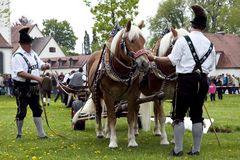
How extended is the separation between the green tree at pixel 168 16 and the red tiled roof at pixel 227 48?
678 cm

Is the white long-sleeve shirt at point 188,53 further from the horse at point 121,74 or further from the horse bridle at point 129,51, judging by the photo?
the horse at point 121,74

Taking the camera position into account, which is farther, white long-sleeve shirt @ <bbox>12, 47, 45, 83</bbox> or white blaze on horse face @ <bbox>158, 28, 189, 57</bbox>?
white long-sleeve shirt @ <bbox>12, 47, 45, 83</bbox>

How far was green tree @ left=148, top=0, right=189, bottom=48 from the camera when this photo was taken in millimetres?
69625

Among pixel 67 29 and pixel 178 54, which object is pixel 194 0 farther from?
pixel 178 54

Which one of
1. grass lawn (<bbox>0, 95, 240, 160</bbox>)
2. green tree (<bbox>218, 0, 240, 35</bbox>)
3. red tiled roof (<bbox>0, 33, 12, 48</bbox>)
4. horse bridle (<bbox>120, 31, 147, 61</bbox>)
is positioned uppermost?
green tree (<bbox>218, 0, 240, 35</bbox>)

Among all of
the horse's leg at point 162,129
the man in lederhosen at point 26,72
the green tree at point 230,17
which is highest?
Result: the green tree at point 230,17

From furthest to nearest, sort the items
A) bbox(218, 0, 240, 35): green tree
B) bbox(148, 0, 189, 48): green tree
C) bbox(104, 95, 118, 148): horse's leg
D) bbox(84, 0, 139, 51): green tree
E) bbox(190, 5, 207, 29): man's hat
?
bbox(148, 0, 189, 48): green tree, bbox(218, 0, 240, 35): green tree, bbox(84, 0, 139, 51): green tree, bbox(104, 95, 118, 148): horse's leg, bbox(190, 5, 207, 29): man's hat

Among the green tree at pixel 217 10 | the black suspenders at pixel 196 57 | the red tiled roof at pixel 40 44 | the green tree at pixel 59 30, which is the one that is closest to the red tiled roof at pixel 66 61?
the red tiled roof at pixel 40 44

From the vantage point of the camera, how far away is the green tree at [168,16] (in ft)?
228

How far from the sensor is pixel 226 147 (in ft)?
27.9

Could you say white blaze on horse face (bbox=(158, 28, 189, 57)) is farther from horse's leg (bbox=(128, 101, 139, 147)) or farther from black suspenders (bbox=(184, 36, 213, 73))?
black suspenders (bbox=(184, 36, 213, 73))

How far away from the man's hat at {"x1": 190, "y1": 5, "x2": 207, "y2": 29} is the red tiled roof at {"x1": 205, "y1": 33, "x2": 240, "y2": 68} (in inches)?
2180

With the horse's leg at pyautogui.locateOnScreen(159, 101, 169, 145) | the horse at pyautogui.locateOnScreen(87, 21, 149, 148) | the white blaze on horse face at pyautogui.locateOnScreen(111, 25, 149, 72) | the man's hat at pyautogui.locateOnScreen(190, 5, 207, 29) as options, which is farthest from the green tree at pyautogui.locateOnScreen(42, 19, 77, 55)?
the man's hat at pyautogui.locateOnScreen(190, 5, 207, 29)

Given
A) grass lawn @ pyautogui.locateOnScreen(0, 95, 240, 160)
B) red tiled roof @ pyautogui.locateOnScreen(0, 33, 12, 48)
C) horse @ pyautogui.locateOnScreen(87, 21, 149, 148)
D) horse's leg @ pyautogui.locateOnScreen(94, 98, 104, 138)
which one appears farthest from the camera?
red tiled roof @ pyautogui.locateOnScreen(0, 33, 12, 48)
